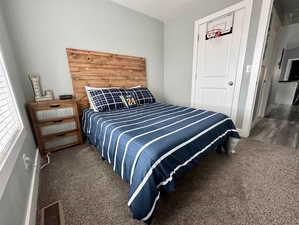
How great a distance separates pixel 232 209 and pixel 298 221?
45cm

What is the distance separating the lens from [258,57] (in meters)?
2.02

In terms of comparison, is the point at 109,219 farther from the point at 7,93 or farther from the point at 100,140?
the point at 7,93

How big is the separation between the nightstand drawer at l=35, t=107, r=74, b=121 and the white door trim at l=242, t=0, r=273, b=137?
295 cm

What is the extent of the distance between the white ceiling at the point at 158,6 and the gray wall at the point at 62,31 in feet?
0.41

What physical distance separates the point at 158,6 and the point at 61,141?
3066mm

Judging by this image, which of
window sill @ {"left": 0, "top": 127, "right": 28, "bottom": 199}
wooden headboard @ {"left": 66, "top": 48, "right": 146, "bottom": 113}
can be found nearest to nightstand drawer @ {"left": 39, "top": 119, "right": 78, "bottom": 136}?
wooden headboard @ {"left": 66, "top": 48, "right": 146, "bottom": 113}

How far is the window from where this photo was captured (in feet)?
3.14

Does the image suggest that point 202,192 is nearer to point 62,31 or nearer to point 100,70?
point 100,70

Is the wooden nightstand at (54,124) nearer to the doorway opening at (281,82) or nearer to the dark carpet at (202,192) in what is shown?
the dark carpet at (202,192)

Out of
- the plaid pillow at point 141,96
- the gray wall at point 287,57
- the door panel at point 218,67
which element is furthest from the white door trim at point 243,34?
the gray wall at point 287,57

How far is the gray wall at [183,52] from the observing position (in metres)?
2.28

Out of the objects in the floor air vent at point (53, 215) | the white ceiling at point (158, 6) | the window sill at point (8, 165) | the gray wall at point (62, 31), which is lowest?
the floor air vent at point (53, 215)

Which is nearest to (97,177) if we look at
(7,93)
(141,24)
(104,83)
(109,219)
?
(109,219)

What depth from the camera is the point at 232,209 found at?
109 cm
